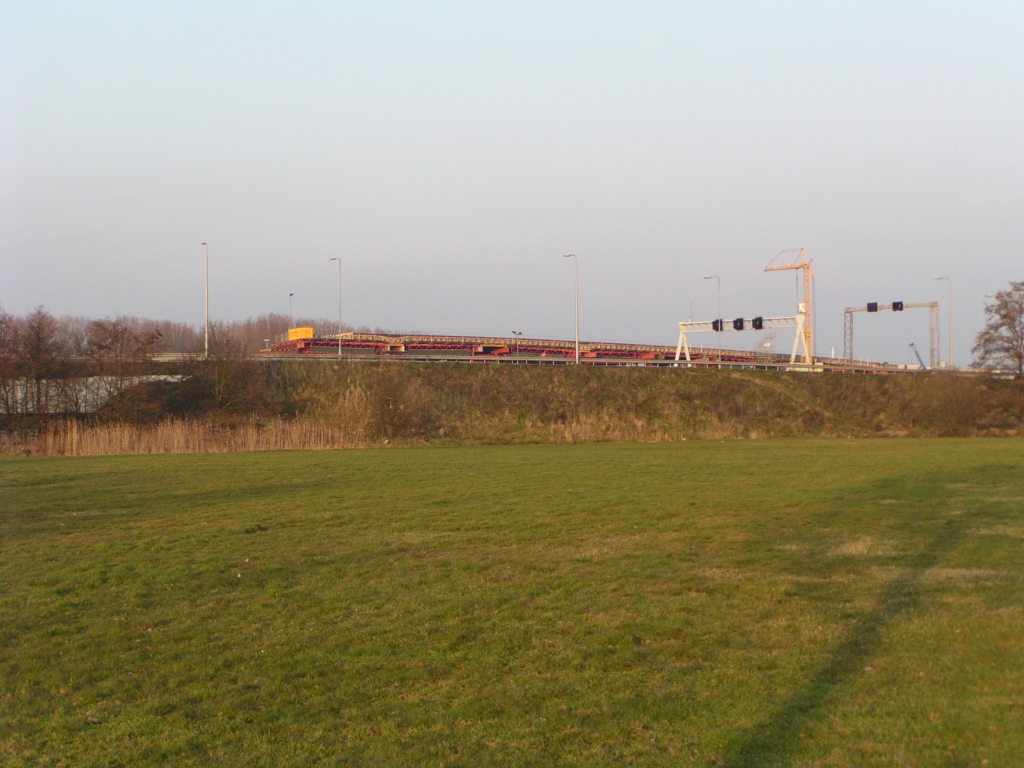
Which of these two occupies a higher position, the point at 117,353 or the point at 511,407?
the point at 117,353

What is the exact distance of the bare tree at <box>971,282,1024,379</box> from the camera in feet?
175

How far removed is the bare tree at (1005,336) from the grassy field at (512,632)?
41003 mm

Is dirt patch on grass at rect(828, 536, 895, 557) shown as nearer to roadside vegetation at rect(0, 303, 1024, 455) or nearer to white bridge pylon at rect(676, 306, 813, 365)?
roadside vegetation at rect(0, 303, 1024, 455)

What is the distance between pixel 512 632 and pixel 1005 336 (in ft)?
181

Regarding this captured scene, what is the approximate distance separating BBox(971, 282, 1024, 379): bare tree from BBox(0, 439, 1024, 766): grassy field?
135 feet

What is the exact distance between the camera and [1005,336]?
176ft

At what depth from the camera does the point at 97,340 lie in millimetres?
42625

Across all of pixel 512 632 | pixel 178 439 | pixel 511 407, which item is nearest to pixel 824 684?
pixel 512 632

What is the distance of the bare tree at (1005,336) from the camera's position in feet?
175

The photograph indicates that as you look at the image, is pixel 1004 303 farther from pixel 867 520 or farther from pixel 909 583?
pixel 909 583

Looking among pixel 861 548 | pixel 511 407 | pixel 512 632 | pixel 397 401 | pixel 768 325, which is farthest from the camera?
pixel 768 325

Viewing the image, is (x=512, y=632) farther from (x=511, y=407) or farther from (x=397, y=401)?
(x=511, y=407)

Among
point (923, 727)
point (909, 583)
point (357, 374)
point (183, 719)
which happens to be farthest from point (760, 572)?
point (357, 374)

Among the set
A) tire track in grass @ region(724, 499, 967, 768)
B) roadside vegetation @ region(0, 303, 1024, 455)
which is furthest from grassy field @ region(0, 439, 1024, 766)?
roadside vegetation @ region(0, 303, 1024, 455)
